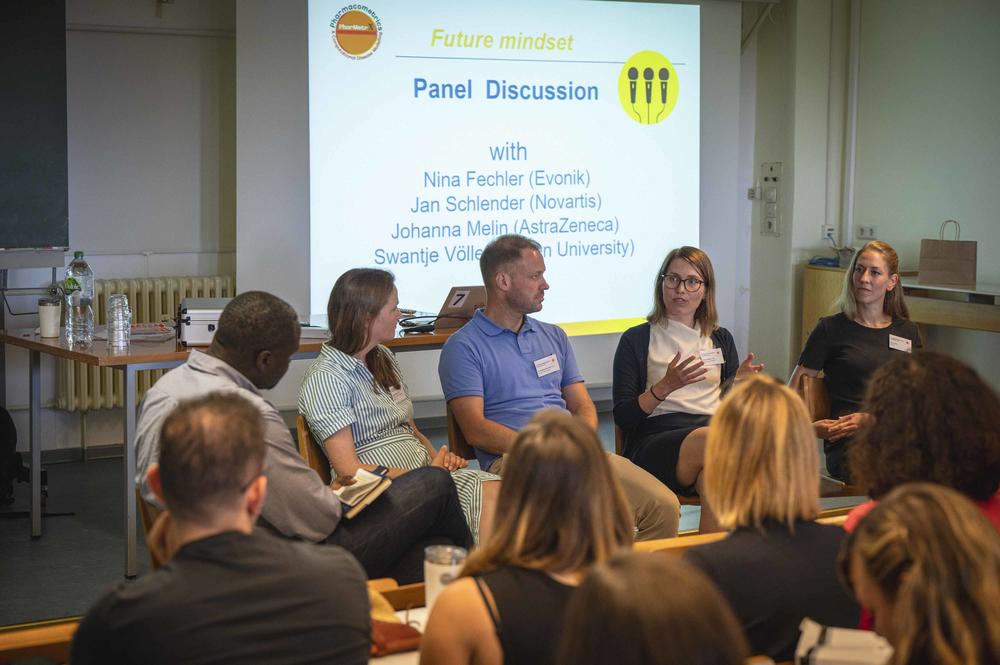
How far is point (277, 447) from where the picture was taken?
8.48ft

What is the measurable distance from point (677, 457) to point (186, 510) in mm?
2272

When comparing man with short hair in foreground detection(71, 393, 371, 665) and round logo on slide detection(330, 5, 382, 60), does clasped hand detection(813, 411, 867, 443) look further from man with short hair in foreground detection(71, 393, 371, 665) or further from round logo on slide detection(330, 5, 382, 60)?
round logo on slide detection(330, 5, 382, 60)

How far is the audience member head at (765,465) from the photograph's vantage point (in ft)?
6.17

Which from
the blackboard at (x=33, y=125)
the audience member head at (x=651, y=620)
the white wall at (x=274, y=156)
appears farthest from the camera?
the white wall at (x=274, y=156)

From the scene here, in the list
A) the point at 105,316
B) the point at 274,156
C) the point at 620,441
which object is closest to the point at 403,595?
the point at 620,441

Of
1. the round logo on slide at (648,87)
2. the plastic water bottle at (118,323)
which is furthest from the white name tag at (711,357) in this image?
the round logo on slide at (648,87)

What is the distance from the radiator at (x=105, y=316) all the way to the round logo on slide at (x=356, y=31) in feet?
4.96

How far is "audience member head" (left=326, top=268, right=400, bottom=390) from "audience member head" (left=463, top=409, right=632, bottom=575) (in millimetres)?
1723

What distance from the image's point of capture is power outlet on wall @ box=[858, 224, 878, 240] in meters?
7.27

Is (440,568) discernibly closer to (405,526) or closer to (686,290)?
(405,526)

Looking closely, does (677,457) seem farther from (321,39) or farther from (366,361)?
(321,39)

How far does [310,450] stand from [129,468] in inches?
42.2

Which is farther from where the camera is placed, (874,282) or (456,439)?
(874,282)

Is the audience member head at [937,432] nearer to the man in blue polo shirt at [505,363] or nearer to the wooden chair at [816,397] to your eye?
the man in blue polo shirt at [505,363]
